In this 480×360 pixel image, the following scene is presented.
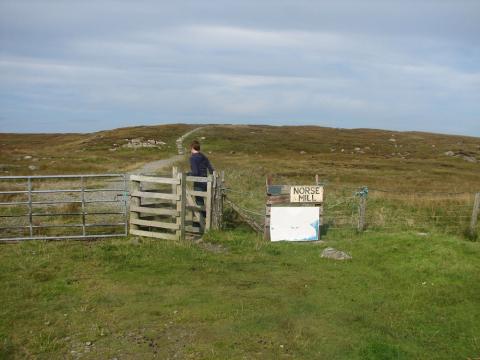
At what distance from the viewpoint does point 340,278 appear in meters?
10.3

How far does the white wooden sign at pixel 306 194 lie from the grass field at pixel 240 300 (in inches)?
64.5

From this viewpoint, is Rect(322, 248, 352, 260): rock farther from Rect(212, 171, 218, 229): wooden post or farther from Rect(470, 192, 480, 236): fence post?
Rect(470, 192, 480, 236): fence post

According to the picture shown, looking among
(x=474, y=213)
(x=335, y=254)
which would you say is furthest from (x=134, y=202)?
(x=474, y=213)

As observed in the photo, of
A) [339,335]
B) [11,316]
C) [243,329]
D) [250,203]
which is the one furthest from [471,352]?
[250,203]

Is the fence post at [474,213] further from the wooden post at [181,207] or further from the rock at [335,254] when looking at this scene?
the wooden post at [181,207]

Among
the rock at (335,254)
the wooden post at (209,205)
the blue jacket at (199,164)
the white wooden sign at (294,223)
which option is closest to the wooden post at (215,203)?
the wooden post at (209,205)

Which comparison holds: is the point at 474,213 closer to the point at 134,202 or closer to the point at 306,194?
the point at 306,194

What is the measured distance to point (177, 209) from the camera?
13.8m

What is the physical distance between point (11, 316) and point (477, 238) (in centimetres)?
1339

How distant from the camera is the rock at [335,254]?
1183 cm

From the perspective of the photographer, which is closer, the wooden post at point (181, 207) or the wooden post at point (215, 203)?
the wooden post at point (181, 207)

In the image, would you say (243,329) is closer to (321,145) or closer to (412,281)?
(412,281)

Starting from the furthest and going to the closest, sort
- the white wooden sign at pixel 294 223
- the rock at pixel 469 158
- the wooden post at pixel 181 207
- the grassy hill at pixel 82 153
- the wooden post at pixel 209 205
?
the rock at pixel 469 158
the grassy hill at pixel 82 153
the white wooden sign at pixel 294 223
the wooden post at pixel 209 205
the wooden post at pixel 181 207

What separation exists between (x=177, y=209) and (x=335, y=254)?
466 cm
